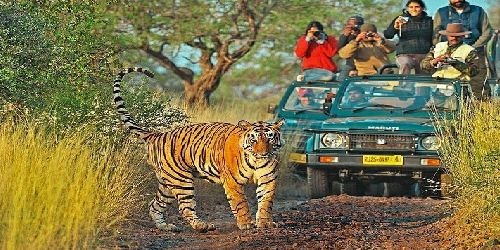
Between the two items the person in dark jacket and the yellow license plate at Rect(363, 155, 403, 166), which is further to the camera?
the person in dark jacket

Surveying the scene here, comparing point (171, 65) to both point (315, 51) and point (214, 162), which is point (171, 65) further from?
point (214, 162)

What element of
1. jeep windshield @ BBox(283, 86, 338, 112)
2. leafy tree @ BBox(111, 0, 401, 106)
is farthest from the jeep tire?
leafy tree @ BBox(111, 0, 401, 106)

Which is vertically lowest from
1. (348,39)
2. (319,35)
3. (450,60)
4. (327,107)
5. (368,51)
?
(327,107)

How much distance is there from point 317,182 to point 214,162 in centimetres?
362

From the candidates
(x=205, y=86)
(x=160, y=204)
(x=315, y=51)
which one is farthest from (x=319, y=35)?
(x=205, y=86)

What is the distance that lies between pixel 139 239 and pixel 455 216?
2691 millimetres

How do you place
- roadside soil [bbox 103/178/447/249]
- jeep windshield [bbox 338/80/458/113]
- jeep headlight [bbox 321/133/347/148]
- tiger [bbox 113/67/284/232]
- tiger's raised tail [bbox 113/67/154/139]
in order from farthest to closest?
jeep windshield [bbox 338/80/458/113] → jeep headlight [bbox 321/133/347/148] → tiger's raised tail [bbox 113/67/154/139] → tiger [bbox 113/67/284/232] → roadside soil [bbox 103/178/447/249]

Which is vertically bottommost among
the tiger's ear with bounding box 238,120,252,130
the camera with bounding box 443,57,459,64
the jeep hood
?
the tiger's ear with bounding box 238,120,252,130

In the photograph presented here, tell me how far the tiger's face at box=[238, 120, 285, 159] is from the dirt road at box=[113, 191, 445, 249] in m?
0.66

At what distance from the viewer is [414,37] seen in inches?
709

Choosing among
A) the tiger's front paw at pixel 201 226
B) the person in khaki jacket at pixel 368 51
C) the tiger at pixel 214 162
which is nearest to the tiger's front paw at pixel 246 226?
the tiger at pixel 214 162

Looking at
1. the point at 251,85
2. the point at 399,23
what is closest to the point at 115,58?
the point at 399,23

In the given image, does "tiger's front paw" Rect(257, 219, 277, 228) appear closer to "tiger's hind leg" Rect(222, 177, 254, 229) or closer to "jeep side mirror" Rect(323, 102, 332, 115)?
"tiger's hind leg" Rect(222, 177, 254, 229)

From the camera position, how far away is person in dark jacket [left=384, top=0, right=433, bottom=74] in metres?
18.0
